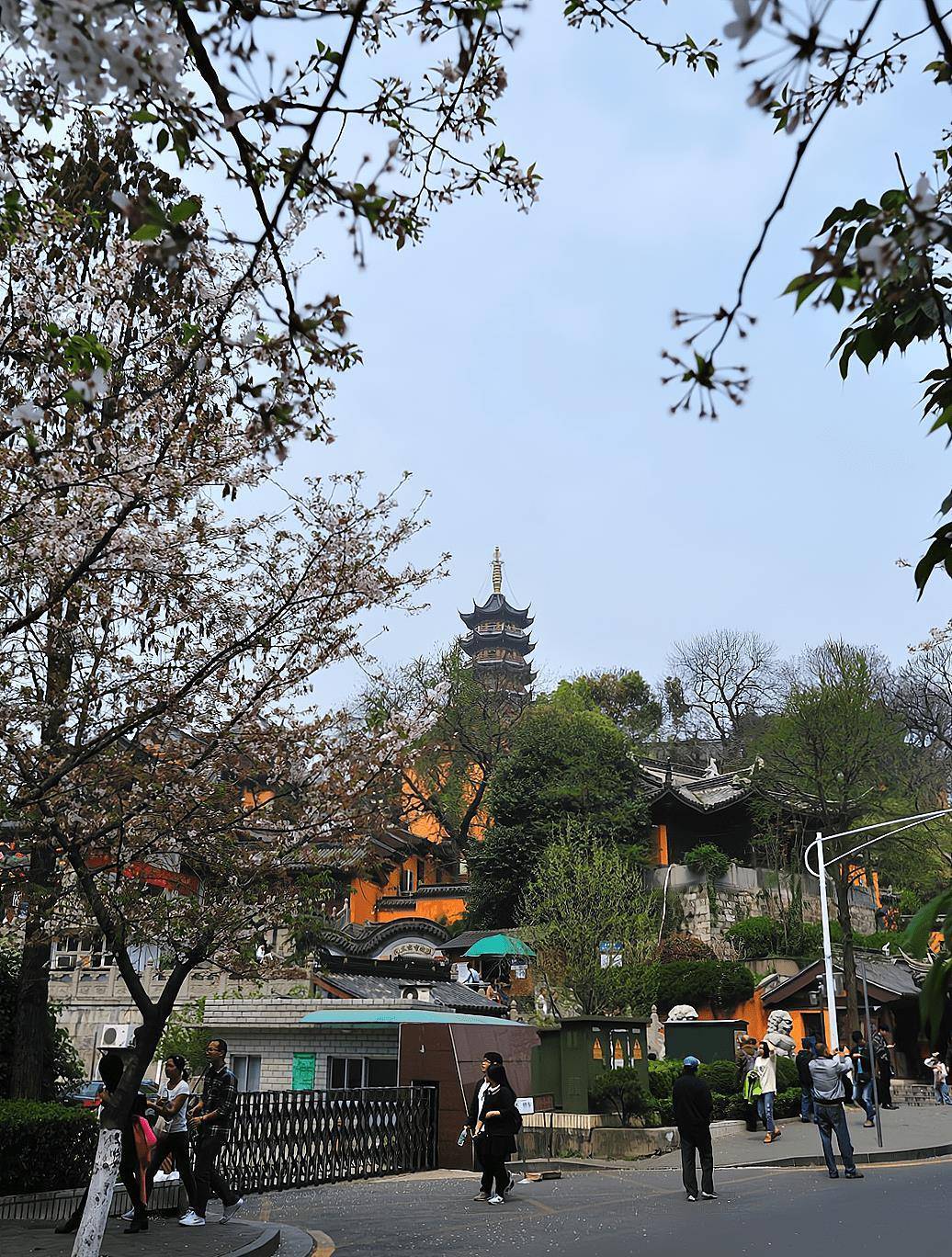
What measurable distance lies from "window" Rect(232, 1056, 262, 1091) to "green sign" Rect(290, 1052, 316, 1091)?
139 centimetres

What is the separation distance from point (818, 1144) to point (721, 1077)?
16.7 ft

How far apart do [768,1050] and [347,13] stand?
20.2 metres

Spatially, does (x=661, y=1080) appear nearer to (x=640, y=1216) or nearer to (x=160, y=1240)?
(x=640, y=1216)

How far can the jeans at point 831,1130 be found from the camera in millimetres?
15258

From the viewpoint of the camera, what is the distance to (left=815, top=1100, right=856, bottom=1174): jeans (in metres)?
15.3

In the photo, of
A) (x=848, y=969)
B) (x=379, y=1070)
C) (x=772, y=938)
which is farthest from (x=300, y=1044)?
(x=772, y=938)

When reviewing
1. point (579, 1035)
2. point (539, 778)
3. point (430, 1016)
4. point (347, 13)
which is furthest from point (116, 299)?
point (539, 778)

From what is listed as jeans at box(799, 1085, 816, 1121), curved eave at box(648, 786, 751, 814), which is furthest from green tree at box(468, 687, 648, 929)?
jeans at box(799, 1085, 816, 1121)

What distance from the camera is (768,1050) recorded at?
68.3 ft

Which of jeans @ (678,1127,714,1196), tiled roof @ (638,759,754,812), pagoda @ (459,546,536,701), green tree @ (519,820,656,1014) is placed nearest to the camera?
jeans @ (678,1127,714,1196)

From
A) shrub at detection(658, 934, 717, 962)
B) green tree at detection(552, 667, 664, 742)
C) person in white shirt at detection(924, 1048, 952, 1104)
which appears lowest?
person in white shirt at detection(924, 1048, 952, 1104)

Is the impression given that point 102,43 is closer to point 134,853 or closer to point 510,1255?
point 134,853

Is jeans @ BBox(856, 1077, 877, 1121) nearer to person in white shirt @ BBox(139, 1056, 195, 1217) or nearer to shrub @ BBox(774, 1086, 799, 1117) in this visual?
shrub @ BBox(774, 1086, 799, 1117)

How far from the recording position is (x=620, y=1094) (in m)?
21.2
